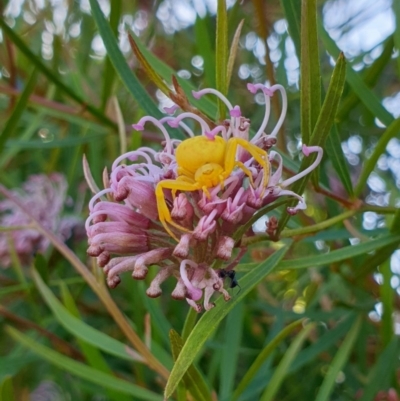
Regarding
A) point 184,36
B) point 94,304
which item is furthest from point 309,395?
point 184,36

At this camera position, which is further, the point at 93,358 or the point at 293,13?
the point at 93,358

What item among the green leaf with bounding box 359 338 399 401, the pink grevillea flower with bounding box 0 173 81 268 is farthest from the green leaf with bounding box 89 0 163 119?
the pink grevillea flower with bounding box 0 173 81 268

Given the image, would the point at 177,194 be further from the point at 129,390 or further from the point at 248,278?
the point at 129,390

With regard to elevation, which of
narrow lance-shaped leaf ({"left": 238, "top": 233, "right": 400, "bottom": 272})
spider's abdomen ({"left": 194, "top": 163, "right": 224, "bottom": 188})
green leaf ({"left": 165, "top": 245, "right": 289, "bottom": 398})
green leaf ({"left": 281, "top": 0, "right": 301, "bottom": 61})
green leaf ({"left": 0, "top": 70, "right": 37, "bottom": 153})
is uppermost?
green leaf ({"left": 281, "top": 0, "right": 301, "bottom": 61})

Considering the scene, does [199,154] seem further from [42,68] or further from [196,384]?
[42,68]

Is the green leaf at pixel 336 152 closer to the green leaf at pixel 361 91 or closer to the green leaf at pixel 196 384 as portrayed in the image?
the green leaf at pixel 361 91

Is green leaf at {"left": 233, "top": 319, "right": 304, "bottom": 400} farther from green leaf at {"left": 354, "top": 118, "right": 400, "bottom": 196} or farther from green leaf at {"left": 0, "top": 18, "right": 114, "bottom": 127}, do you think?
green leaf at {"left": 0, "top": 18, "right": 114, "bottom": 127}

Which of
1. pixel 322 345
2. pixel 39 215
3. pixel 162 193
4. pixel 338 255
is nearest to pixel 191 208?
pixel 162 193

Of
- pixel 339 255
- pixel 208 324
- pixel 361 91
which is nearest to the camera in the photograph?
pixel 208 324
